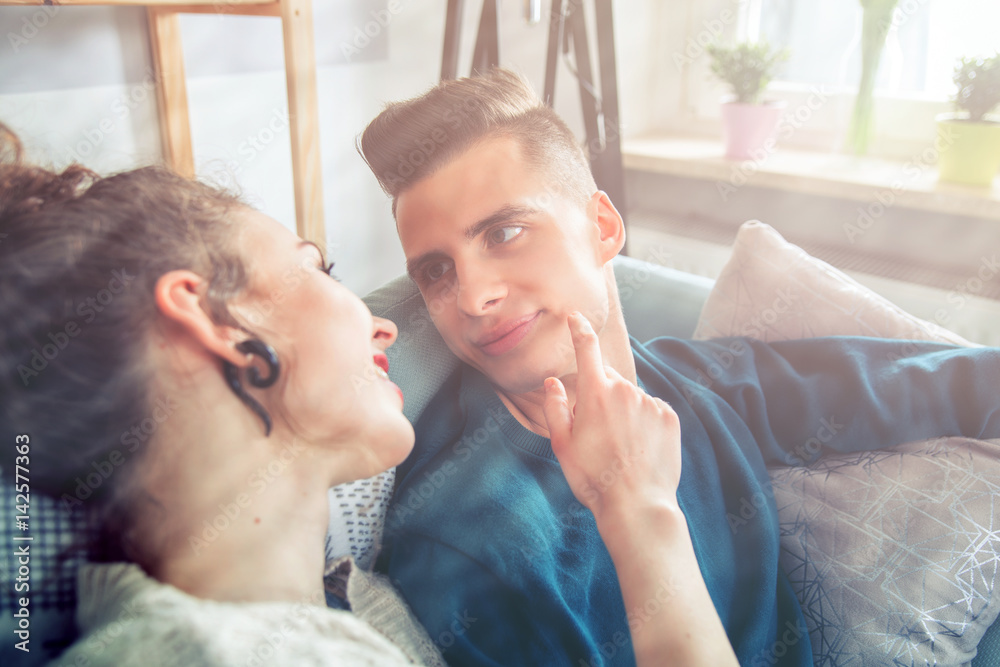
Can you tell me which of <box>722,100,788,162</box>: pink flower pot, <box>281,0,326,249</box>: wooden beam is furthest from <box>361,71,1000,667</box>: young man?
<box>722,100,788,162</box>: pink flower pot

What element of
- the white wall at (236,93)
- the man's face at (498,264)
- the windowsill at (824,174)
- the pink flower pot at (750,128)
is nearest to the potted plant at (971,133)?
the windowsill at (824,174)

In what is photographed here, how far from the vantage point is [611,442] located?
1.46 ft

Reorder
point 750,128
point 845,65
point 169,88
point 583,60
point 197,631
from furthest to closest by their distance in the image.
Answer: point 845,65
point 750,128
point 583,60
point 169,88
point 197,631

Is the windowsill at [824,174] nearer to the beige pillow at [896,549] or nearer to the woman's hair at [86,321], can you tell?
the beige pillow at [896,549]

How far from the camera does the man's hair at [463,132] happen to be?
53 centimetres

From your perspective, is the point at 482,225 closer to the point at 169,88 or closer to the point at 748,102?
the point at 169,88

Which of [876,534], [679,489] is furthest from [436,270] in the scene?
[876,534]

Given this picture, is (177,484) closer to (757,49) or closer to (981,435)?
(981,435)

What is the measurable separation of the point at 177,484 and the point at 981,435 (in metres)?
0.74

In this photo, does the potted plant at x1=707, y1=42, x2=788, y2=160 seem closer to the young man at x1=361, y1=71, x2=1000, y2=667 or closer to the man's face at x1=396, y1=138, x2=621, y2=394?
the young man at x1=361, y1=71, x2=1000, y2=667

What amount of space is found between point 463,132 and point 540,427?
0.79 feet

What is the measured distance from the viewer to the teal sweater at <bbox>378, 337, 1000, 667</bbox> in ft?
1.46

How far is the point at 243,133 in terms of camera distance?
2.80ft

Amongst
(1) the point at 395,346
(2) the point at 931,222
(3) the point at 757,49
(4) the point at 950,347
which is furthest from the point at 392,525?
(2) the point at 931,222
